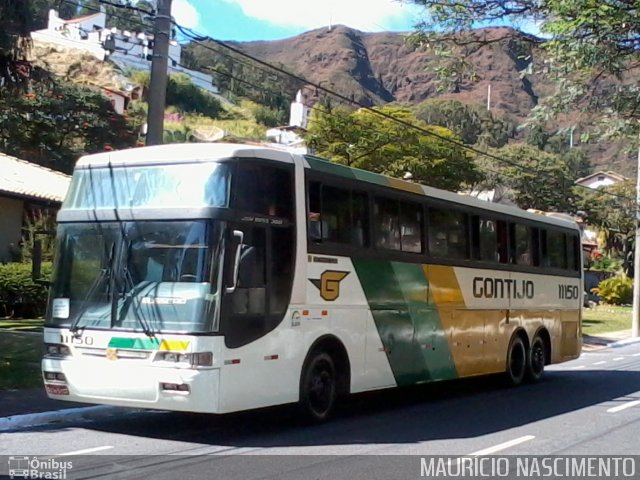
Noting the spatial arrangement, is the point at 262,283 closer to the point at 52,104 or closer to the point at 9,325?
the point at 9,325

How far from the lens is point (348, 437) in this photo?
31.8 feet

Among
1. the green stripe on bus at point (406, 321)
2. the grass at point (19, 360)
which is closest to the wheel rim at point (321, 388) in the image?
the green stripe on bus at point (406, 321)

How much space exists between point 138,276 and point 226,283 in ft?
3.48

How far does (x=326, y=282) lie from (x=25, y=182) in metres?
21.4

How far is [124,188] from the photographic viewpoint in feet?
31.6

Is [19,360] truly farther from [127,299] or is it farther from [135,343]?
[135,343]

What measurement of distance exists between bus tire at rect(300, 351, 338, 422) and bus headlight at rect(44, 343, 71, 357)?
2.80m

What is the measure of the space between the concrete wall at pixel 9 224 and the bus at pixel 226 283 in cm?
1782

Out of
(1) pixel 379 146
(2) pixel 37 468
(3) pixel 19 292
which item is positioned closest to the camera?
(2) pixel 37 468

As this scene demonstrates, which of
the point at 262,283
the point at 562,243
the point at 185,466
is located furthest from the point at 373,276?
the point at 562,243

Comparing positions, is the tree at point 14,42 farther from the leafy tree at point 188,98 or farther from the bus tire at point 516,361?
the leafy tree at point 188,98

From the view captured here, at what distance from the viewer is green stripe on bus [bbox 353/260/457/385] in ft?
38.2

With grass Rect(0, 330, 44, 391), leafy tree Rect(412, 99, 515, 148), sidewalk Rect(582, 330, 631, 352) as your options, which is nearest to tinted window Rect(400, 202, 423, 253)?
grass Rect(0, 330, 44, 391)

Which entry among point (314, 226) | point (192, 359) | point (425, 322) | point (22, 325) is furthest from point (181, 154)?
point (22, 325)
